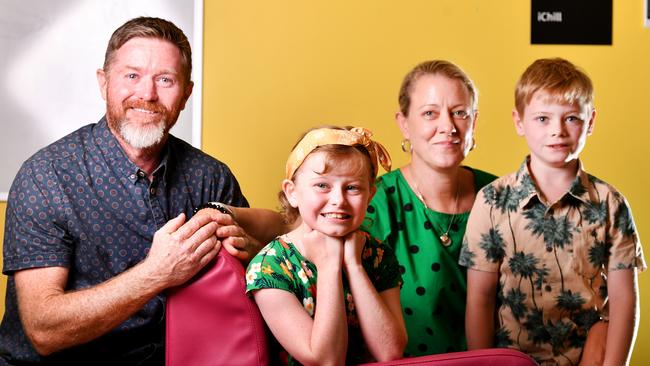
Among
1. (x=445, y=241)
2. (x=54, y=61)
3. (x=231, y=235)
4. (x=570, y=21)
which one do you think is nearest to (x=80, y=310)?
(x=231, y=235)

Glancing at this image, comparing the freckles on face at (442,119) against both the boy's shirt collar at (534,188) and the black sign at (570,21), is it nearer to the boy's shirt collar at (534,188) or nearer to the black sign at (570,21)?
the boy's shirt collar at (534,188)

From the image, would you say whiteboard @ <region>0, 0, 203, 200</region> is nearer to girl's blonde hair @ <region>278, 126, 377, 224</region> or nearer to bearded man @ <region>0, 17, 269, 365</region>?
→ bearded man @ <region>0, 17, 269, 365</region>

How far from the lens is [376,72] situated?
314cm

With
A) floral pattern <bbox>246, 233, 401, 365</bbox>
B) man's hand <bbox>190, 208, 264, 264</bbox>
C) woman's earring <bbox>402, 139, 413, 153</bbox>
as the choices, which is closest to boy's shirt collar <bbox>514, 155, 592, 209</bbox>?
woman's earring <bbox>402, 139, 413, 153</bbox>

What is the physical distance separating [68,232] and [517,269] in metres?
1.24

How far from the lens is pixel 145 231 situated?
210 cm

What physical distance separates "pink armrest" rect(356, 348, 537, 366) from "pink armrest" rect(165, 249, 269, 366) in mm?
262

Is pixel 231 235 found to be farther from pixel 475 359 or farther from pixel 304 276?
pixel 475 359

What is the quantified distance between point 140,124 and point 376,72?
4.25 ft

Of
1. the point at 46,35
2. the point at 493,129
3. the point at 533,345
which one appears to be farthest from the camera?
the point at 493,129

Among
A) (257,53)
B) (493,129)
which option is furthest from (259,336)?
(493,129)

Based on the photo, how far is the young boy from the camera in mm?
2131

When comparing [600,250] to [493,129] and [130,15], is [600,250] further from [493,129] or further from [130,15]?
[130,15]

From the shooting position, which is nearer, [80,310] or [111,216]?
[80,310]
